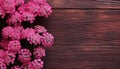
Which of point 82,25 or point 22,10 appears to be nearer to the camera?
point 22,10

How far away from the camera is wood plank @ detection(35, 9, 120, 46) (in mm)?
2160

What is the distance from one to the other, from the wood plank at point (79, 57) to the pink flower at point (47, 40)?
0.45 ft

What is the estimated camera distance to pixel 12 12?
6.59ft

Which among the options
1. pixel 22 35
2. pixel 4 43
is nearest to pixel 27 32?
pixel 22 35

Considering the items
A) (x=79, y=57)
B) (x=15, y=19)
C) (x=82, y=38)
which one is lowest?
(x=79, y=57)

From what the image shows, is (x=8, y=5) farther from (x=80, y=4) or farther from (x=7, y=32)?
(x=80, y=4)

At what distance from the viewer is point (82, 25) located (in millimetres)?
2168

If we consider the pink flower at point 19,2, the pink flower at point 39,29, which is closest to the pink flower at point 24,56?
the pink flower at point 39,29

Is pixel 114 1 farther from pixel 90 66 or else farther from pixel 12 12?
pixel 12 12

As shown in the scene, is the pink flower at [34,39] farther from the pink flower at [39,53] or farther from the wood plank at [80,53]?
the wood plank at [80,53]

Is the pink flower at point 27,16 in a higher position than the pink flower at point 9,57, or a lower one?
higher

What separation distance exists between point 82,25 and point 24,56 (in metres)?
0.37

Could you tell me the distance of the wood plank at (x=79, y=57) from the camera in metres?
2.18

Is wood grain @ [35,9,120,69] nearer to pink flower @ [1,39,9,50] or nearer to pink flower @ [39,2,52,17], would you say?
pink flower @ [39,2,52,17]
